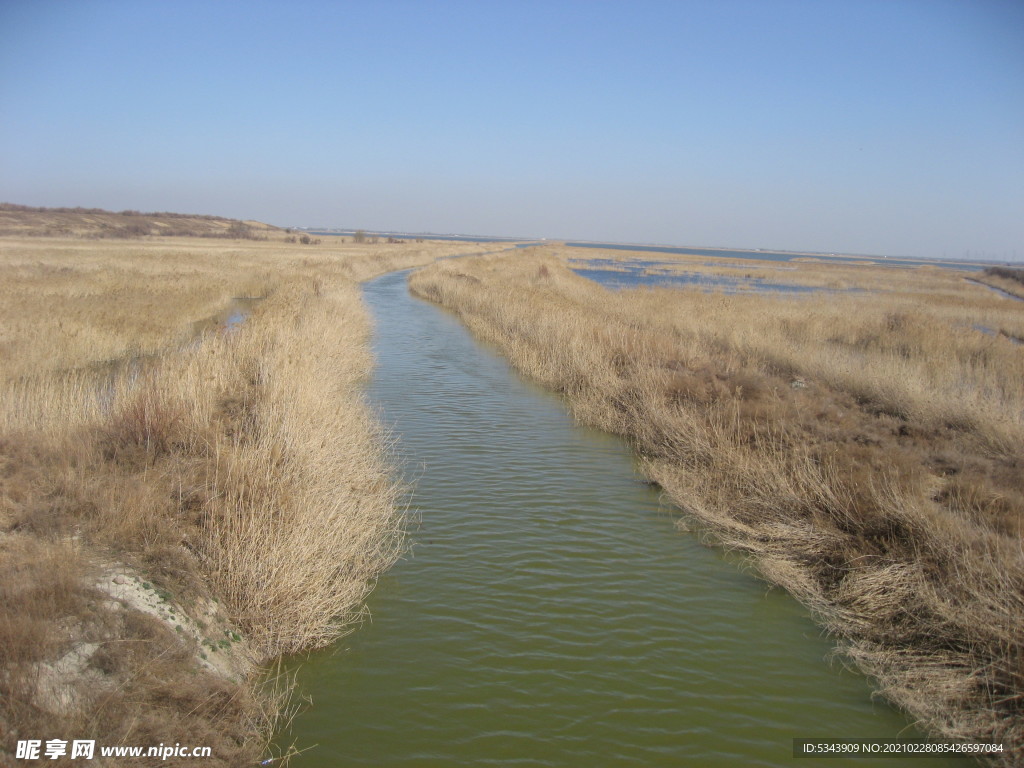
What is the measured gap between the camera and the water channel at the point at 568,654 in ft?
14.1

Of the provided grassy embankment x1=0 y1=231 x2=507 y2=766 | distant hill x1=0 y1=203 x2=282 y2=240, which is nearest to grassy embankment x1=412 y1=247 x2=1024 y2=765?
grassy embankment x1=0 y1=231 x2=507 y2=766


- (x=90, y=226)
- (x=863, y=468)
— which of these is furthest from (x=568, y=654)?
(x=90, y=226)

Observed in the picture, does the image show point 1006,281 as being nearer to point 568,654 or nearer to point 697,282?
point 697,282

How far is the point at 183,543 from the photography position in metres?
4.88

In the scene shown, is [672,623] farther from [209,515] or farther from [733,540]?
[209,515]

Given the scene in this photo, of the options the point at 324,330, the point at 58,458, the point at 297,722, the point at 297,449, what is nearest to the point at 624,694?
the point at 297,722

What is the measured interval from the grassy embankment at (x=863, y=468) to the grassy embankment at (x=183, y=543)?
4.31 m

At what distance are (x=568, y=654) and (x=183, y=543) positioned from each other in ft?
10.2

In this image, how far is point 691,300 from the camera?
2516 cm

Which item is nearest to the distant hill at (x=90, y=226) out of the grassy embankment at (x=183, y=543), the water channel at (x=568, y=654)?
the grassy embankment at (x=183, y=543)

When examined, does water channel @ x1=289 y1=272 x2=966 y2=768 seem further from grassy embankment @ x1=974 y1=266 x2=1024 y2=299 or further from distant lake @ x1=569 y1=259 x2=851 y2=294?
grassy embankment @ x1=974 y1=266 x2=1024 y2=299

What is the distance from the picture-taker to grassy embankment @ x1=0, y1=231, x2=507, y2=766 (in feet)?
11.4

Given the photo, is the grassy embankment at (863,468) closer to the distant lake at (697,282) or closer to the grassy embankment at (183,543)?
the grassy embankment at (183,543)

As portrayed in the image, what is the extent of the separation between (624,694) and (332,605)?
2443 millimetres
